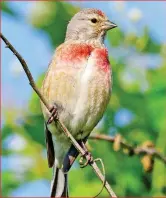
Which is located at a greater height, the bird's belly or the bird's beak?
the bird's beak

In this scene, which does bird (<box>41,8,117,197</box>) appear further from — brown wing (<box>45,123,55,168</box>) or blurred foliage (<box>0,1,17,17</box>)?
blurred foliage (<box>0,1,17,17</box>)

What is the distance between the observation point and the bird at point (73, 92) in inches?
190

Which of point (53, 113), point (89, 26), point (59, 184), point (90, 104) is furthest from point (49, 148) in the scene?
point (89, 26)

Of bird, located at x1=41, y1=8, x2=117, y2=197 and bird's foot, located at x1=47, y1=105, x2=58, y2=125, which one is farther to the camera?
bird, located at x1=41, y1=8, x2=117, y2=197

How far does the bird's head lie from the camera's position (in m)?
5.37

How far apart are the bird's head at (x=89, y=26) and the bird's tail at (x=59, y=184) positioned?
3.30 feet

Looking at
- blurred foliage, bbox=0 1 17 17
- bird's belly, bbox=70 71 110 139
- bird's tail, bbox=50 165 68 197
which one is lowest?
bird's tail, bbox=50 165 68 197

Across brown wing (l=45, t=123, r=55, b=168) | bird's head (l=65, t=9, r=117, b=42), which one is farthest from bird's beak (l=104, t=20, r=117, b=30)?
brown wing (l=45, t=123, r=55, b=168)

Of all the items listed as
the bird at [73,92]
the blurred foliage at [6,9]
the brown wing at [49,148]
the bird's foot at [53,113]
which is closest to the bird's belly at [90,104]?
the bird at [73,92]

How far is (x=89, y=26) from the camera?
555cm

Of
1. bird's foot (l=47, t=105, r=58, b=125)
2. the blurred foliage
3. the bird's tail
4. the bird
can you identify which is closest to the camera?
bird's foot (l=47, t=105, r=58, b=125)

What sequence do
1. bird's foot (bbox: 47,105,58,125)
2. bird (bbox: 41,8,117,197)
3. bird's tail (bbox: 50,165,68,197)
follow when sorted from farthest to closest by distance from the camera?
bird's tail (bbox: 50,165,68,197) → bird (bbox: 41,8,117,197) → bird's foot (bbox: 47,105,58,125)

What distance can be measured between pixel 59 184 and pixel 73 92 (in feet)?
2.36

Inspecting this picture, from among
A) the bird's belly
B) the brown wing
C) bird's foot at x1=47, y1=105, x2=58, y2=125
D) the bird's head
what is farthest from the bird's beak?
bird's foot at x1=47, y1=105, x2=58, y2=125
